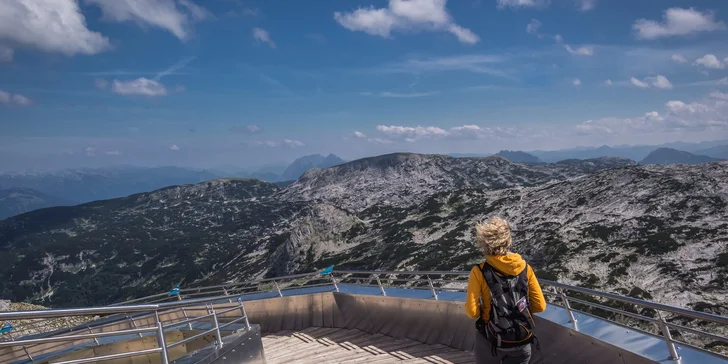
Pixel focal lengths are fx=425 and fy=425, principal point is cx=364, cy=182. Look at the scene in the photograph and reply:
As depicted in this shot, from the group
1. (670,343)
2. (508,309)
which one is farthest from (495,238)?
(670,343)

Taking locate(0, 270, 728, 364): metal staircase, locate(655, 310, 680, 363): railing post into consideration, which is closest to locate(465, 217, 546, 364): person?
locate(0, 270, 728, 364): metal staircase

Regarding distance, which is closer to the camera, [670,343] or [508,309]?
[508,309]

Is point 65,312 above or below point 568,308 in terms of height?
above

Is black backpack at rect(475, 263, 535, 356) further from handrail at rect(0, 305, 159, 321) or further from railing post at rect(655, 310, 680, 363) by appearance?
handrail at rect(0, 305, 159, 321)

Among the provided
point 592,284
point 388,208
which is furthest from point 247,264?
point 592,284

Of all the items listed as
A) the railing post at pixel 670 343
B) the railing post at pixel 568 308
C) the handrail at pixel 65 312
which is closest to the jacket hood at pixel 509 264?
the railing post at pixel 670 343

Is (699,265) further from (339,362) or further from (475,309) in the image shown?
(475,309)

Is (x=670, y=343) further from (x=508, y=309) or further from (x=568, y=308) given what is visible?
(x=508, y=309)
